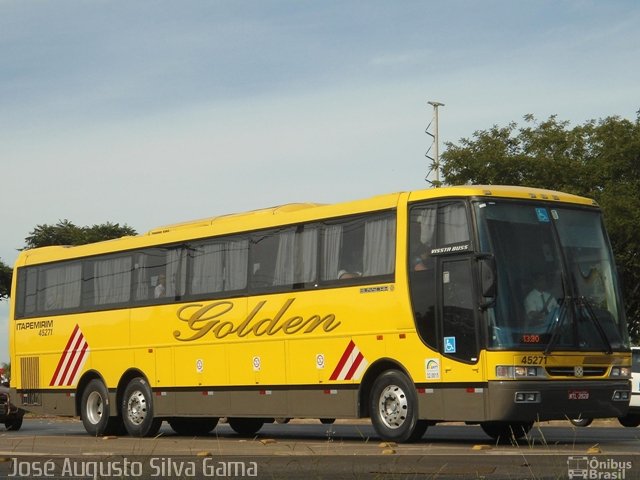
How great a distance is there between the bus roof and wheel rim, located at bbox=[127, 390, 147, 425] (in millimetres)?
2650

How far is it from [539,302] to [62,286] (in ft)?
37.4

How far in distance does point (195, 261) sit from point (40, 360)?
537 centimetres

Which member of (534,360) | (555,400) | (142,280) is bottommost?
(555,400)

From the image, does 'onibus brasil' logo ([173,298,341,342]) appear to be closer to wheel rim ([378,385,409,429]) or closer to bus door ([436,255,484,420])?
wheel rim ([378,385,409,429])

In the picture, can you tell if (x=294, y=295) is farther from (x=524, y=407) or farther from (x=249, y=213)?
(x=524, y=407)

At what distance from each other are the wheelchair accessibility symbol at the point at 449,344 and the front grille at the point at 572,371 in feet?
4.08

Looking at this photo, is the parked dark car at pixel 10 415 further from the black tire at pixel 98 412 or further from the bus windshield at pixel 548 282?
the bus windshield at pixel 548 282

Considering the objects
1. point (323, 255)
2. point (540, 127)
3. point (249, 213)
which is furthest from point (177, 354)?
point (540, 127)

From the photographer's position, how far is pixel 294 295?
2098 cm

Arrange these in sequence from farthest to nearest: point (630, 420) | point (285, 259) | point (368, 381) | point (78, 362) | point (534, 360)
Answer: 1. point (630, 420)
2. point (78, 362)
3. point (285, 259)
4. point (368, 381)
5. point (534, 360)

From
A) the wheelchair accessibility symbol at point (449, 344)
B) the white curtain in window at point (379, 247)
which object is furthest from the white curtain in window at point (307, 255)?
the wheelchair accessibility symbol at point (449, 344)

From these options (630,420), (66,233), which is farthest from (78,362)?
(66,233)

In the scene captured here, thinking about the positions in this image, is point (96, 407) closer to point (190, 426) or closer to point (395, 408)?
point (190, 426)

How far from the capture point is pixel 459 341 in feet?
59.6
